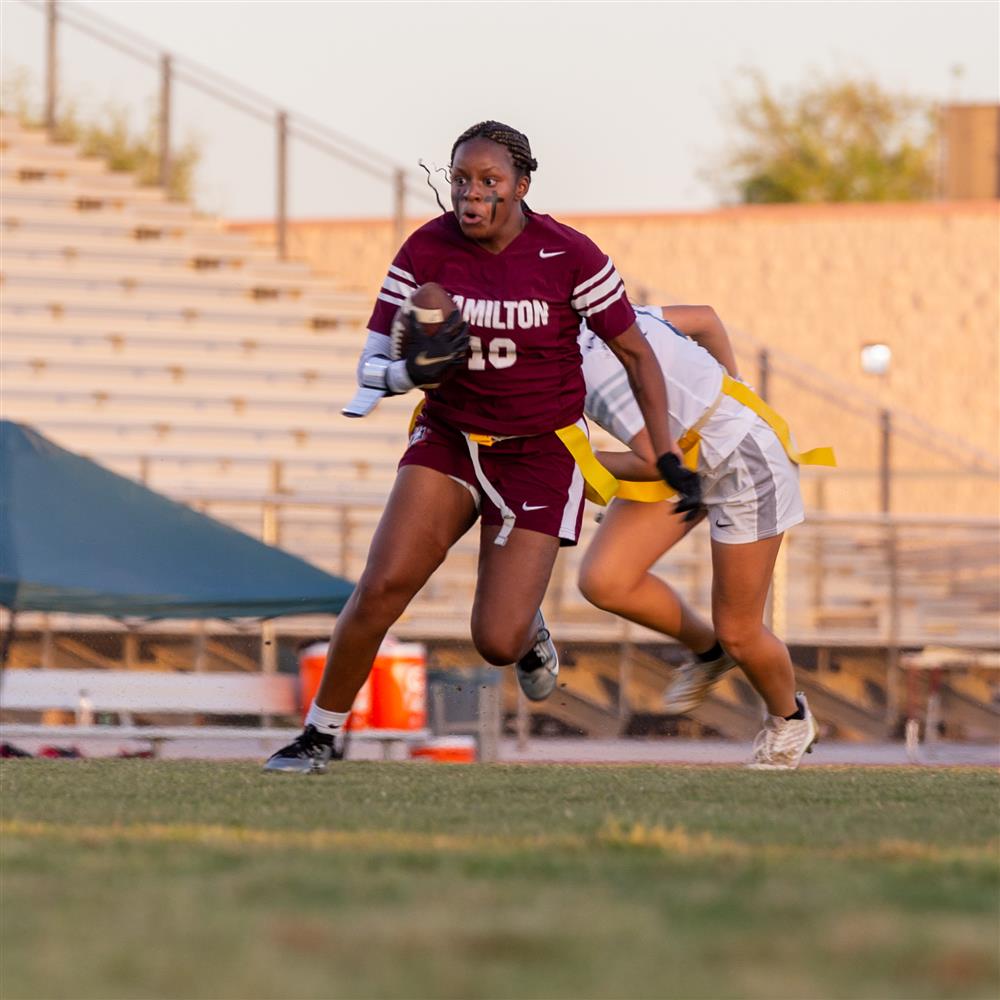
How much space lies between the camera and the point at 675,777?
6.45m

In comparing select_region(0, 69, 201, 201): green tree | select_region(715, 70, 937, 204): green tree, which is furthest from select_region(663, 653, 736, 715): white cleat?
select_region(715, 70, 937, 204): green tree

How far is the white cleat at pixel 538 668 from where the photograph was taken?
641cm

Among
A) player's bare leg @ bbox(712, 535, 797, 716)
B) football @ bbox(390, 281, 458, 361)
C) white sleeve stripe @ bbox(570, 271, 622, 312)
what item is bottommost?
player's bare leg @ bbox(712, 535, 797, 716)

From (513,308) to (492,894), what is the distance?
277 cm

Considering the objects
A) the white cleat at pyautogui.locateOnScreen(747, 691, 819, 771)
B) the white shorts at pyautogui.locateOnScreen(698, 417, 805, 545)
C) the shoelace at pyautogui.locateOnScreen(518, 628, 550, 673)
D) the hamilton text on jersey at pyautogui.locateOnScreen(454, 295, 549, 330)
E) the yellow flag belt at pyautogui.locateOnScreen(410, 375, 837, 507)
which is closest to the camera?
the hamilton text on jersey at pyautogui.locateOnScreen(454, 295, 549, 330)

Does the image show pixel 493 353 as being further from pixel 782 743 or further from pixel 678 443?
pixel 782 743

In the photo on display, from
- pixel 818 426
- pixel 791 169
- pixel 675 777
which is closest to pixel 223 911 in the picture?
pixel 675 777

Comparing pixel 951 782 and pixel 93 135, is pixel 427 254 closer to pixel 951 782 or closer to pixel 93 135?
A: pixel 951 782

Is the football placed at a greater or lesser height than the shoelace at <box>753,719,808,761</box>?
greater

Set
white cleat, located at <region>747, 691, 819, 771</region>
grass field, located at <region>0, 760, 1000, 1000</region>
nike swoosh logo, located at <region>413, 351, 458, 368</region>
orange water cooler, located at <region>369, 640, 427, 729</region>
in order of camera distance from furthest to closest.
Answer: orange water cooler, located at <region>369, 640, 427, 729</region>
white cleat, located at <region>747, 691, 819, 771</region>
nike swoosh logo, located at <region>413, 351, 458, 368</region>
grass field, located at <region>0, 760, 1000, 1000</region>

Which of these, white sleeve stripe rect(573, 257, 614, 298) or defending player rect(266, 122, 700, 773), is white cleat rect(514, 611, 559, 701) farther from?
white sleeve stripe rect(573, 257, 614, 298)

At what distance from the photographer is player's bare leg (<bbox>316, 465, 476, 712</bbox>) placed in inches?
228

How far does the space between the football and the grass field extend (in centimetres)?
123

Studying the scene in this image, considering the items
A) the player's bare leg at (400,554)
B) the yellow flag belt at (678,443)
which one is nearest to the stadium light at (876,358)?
the yellow flag belt at (678,443)
